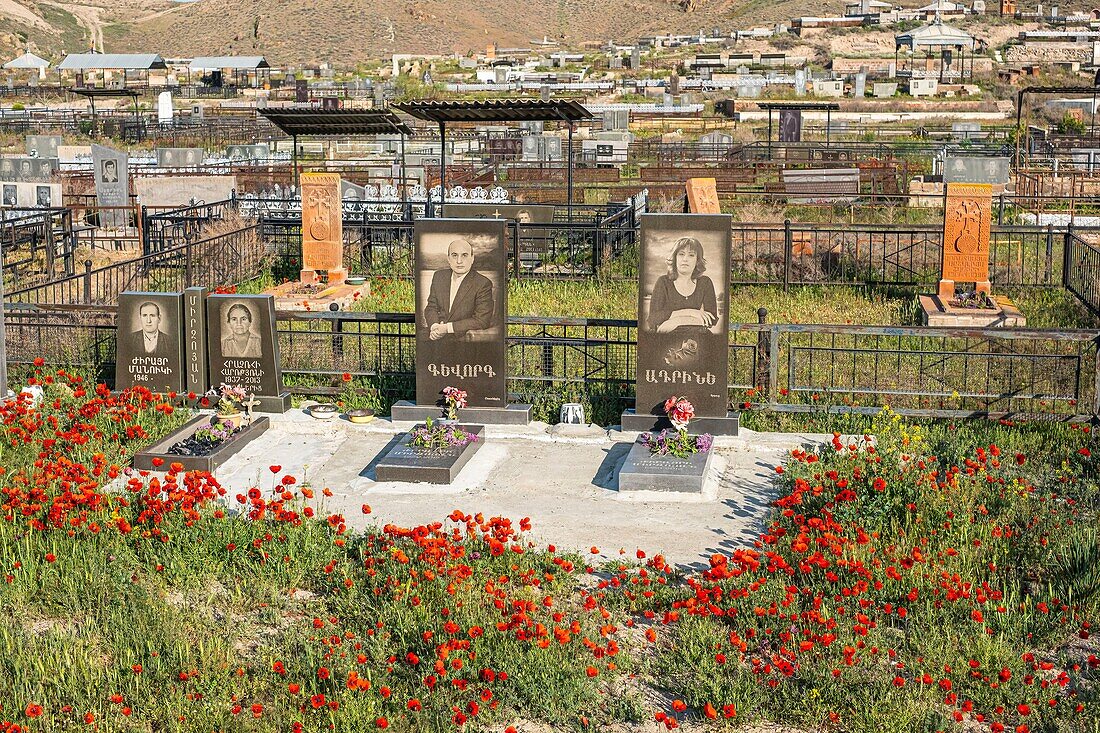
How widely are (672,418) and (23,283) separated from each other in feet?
40.9

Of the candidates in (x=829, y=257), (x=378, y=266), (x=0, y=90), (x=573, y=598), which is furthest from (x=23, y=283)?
(x=0, y=90)

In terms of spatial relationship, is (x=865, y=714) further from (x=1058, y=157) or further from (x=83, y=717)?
(x=1058, y=157)

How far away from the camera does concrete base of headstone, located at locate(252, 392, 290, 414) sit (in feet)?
37.2

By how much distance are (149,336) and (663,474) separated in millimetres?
5154

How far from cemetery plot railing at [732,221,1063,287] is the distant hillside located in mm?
76080

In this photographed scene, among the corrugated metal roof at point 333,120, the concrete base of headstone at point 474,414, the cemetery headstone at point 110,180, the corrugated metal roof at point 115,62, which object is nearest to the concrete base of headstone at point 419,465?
the concrete base of headstone at point 474,414

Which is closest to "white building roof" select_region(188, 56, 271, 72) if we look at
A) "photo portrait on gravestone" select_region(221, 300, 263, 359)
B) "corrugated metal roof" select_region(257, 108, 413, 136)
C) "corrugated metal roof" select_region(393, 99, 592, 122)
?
"corrugated metal roof" select_region(257, 108, 413, 136)

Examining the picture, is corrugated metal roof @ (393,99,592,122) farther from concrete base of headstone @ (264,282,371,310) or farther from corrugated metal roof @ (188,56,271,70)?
corrugated metal roof @ (188,56,271,70)

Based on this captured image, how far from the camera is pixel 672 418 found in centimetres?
1005

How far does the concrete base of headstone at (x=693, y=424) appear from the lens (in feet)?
34.9

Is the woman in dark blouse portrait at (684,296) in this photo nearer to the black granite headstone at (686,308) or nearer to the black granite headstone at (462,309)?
the black granite headstone at (686,308)

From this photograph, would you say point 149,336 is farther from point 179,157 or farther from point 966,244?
point 179,157

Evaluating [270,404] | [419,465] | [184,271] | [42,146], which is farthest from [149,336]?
[42,146]

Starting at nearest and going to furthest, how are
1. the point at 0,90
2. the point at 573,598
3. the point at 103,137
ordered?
1. the point at 573,598
2. the point at 103,137
3. the point at 0,90
